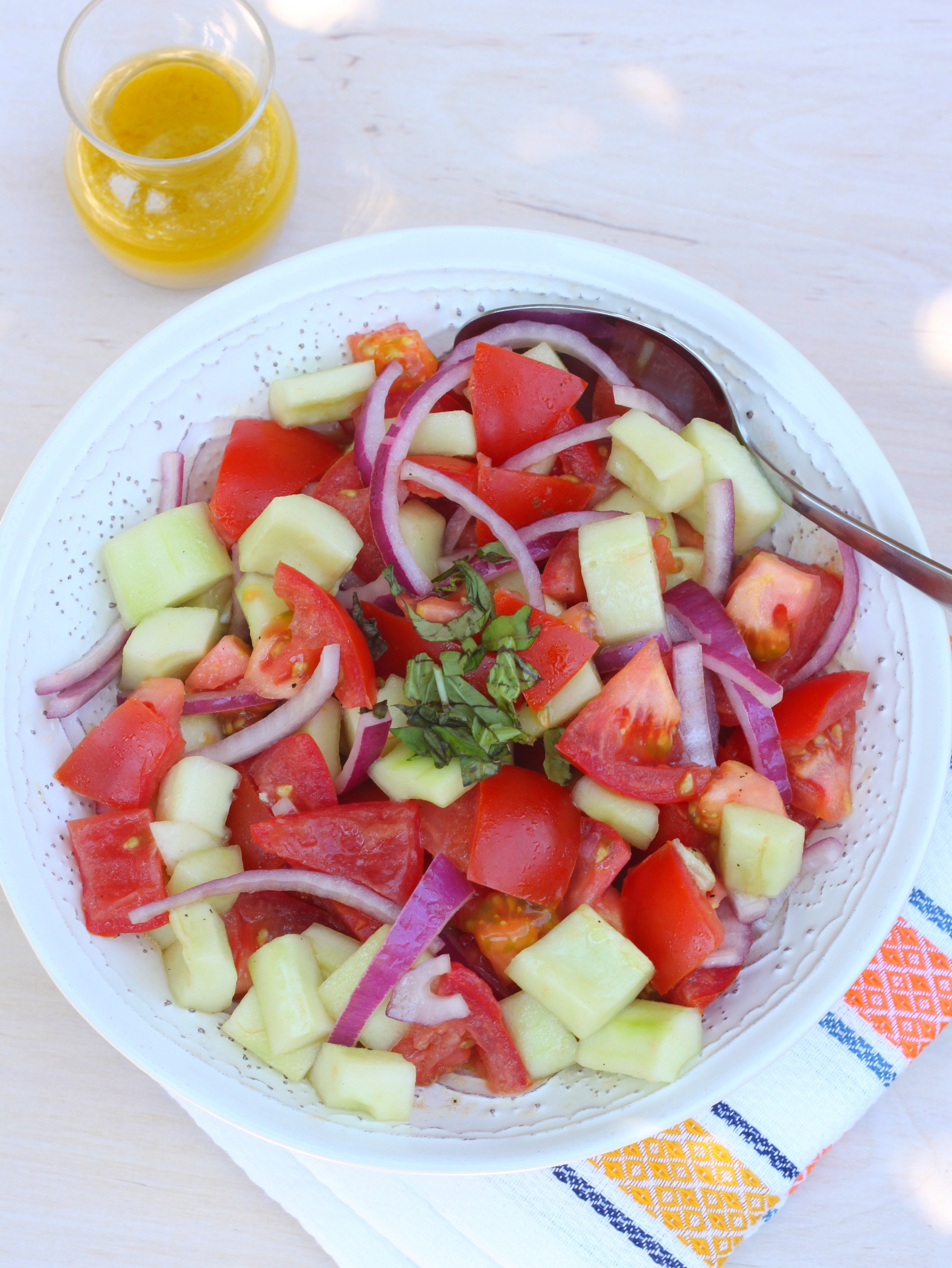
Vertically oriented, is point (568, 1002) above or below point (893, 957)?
above

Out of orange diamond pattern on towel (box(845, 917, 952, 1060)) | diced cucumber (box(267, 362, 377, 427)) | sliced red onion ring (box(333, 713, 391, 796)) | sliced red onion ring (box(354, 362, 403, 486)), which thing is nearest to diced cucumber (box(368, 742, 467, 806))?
sliced red onion ring (box(333, 713, 391, 796))

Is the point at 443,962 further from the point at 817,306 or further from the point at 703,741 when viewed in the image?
the point at 817,306

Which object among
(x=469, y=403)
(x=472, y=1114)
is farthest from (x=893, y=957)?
(x=469, y=403)

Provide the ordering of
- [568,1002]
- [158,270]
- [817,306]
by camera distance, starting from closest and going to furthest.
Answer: [568,1002], [158,270], [817,306]

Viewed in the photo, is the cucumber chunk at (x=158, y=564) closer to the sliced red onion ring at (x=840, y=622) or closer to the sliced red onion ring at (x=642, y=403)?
the sliced red onion ring at (x=642, y=403)

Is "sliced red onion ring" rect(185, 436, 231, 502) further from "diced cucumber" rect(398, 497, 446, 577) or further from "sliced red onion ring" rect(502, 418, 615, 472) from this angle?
"sliced red onion ring" rect(502, 418, 615, 472)

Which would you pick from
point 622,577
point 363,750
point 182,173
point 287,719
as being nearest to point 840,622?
point 622,577

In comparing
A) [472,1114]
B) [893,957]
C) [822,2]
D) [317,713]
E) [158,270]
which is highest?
[822,2]

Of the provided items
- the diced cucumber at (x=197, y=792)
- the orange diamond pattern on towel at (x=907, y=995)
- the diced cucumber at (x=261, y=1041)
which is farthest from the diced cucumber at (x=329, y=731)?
the orange diamond pattern on towel at (x=907, y=995)
